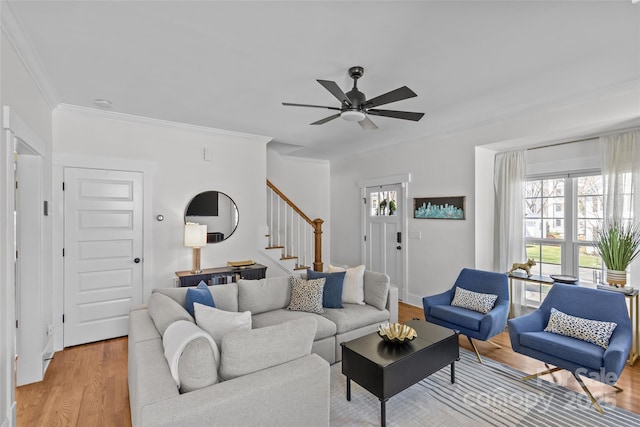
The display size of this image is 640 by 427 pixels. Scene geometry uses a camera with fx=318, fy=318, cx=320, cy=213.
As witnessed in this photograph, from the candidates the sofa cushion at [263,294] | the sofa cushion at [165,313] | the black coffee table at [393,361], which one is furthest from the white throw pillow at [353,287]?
the sofa cushion at [165,313]

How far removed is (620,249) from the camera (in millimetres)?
3176

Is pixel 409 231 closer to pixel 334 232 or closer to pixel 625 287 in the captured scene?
pixel 334 232

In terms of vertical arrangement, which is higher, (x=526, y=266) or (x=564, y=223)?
(x=564, y=223)

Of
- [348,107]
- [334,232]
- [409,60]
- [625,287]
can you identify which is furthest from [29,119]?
[625,287]

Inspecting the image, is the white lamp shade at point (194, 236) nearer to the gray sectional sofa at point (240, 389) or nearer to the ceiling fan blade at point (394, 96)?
the gray sectional sofa at point (240, 389)

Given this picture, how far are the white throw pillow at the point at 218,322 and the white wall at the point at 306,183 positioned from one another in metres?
4.32

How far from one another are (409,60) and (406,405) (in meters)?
2.68

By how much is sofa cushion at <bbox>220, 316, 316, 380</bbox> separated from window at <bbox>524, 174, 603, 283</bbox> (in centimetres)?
372

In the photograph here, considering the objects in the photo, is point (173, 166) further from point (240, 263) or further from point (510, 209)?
point (510, 209)

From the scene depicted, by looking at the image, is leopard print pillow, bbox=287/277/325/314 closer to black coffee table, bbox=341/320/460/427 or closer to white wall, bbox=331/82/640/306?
black coffee table, bbox=341/320/460/427

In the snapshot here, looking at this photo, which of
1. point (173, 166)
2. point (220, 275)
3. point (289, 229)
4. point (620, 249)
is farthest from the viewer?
point (289, 229)

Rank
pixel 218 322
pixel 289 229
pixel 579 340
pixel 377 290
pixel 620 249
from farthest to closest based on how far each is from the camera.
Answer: pixel 289 229
pixel 377 290
pixel 620 249
pixel 579 340
pixel 218 322

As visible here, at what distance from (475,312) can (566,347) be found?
0.92 metres

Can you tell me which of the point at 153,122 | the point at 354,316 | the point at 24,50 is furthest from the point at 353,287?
the point at 24,50
